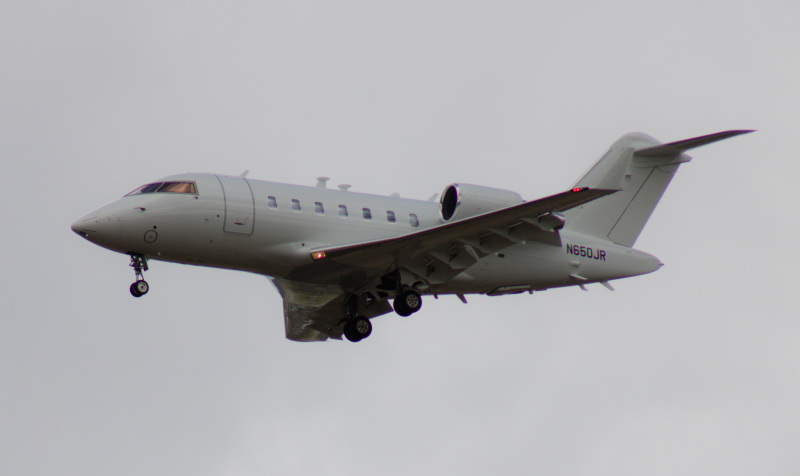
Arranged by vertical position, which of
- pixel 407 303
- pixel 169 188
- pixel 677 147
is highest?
pixel 677 147

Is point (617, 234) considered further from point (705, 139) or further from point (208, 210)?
point (208, 210)

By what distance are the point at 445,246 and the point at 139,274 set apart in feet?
20.2

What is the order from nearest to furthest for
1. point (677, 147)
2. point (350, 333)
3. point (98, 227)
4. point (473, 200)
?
point (98, 227)
point (473, 200)
point (350, 333)
point (677, 147)

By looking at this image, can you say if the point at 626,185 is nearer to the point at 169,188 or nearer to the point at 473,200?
the point at 473,200

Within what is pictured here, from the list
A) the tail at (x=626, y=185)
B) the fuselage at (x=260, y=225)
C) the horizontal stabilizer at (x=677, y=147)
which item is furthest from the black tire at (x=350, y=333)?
the horizontal stabilizer at (x=677, y=147)

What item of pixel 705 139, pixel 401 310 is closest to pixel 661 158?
pixel 705 139

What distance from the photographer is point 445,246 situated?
990 inches

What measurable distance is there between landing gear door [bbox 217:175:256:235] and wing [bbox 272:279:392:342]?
2338mm

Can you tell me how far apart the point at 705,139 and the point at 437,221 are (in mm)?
5852

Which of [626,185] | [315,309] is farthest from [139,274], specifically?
[626,185]

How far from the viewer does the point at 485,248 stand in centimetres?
2555

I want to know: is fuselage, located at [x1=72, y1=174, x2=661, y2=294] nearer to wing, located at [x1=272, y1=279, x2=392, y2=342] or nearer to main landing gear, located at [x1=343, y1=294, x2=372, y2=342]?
wing, located at [x1=272, y1=279, x2=392, y2=342]

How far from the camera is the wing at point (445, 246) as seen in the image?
2403cm

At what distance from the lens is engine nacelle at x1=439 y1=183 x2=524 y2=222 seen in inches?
1008
